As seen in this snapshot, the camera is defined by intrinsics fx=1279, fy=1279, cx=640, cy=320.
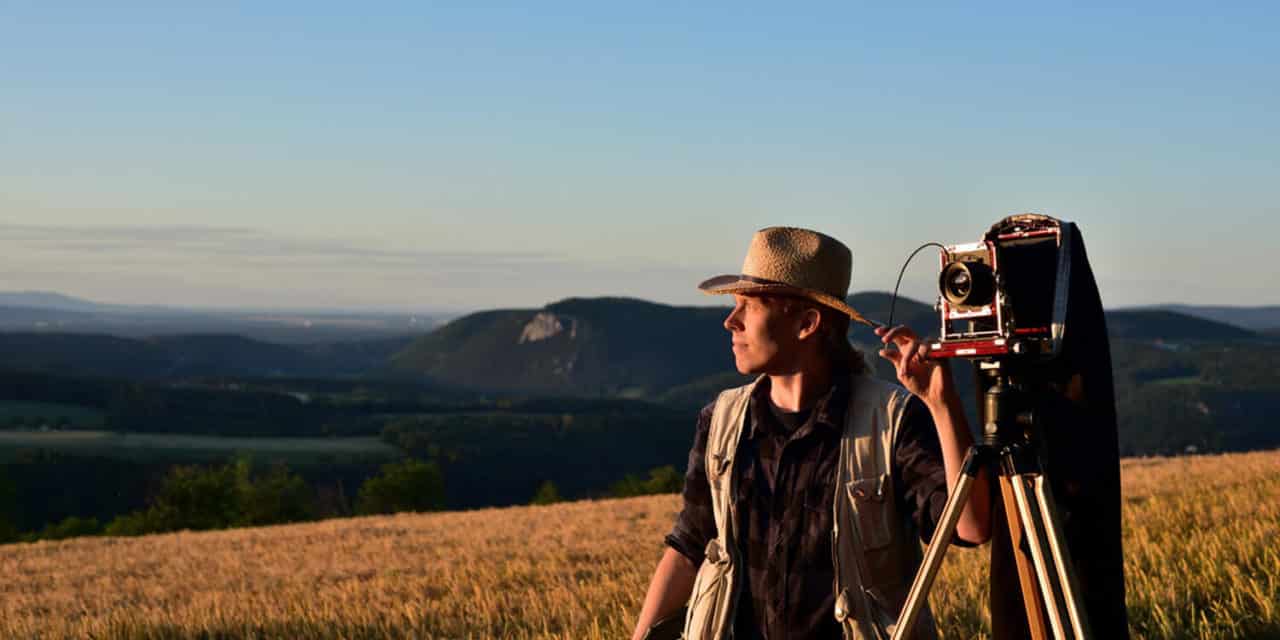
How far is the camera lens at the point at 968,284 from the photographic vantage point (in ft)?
10.5

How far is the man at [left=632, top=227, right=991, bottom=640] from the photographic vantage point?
3.91 metres

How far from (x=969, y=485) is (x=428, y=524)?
79.8ft

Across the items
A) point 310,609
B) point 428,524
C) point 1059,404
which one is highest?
point 1059,404

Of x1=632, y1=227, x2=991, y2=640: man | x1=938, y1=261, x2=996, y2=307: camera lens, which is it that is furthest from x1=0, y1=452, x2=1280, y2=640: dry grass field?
x1=938, y1=261, x2=996, y2=307: camera lens

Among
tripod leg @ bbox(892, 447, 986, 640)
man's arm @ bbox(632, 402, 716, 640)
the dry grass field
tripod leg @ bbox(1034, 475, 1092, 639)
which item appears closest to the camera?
tripod leg @ bbox(1034, 475, 1092, 639)

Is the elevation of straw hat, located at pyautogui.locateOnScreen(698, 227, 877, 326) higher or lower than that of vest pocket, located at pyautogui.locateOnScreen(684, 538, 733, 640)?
higher

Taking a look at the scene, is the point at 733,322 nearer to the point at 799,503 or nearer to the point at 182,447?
the point at 799,503

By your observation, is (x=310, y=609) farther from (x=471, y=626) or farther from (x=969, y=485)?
(x=969, y=485)

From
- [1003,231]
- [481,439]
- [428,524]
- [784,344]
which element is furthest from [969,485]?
[481,439]

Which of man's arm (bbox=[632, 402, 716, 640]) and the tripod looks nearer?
the tripod

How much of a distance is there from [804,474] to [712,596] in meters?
0.49

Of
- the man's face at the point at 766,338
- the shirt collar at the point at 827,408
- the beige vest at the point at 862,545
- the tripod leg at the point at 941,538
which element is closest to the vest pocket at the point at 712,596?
the beige vest at the point at 862,545

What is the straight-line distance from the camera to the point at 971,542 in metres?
3.56

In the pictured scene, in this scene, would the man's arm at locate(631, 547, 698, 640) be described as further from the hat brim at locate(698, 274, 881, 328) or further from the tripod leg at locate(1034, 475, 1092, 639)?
the tripod leg at locate(1034, 475, 1092, 639)
